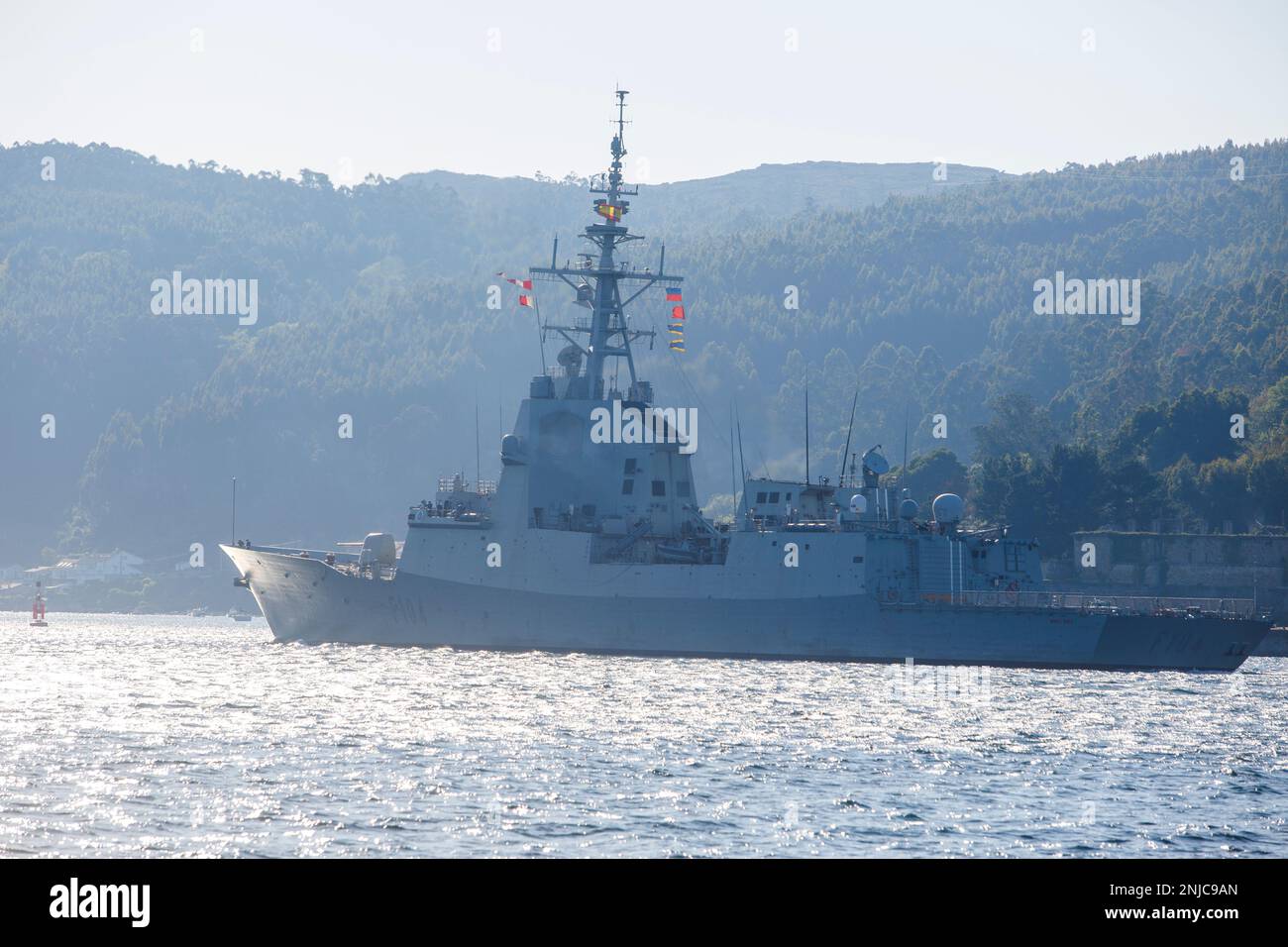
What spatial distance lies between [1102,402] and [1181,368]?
5.18 m

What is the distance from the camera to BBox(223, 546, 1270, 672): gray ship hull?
38.4 metres

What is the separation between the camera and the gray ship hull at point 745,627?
38375 mm

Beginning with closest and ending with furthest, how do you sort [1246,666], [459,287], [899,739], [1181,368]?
[899,739] → [1246,666] → [1181,368] → [459,287]

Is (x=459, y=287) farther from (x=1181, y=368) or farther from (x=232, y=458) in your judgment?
(x=1181, y=368)

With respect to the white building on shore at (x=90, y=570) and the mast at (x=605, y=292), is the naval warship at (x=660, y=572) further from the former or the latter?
the white building on shore at (x=90, y=570)

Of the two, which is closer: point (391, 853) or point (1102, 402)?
point (391, 853)

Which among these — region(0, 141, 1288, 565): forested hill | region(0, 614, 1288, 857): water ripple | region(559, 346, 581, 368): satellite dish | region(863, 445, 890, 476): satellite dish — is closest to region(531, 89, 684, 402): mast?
region(559, 346, 581, 368): satellite dish

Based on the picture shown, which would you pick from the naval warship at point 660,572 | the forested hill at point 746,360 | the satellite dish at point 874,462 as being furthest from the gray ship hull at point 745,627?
the forested hill at point 746,360

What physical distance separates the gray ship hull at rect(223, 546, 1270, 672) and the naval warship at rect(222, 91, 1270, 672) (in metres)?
0.04

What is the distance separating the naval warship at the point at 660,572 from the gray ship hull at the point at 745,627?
4 cm

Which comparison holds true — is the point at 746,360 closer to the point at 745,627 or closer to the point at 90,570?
the point at 90,570

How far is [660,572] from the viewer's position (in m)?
41.4
